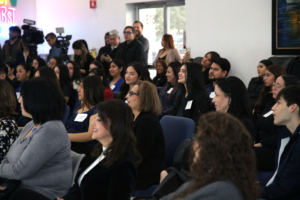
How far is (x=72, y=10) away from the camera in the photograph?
28.1ft

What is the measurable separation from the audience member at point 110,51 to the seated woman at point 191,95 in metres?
2.72

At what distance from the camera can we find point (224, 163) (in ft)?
3.65

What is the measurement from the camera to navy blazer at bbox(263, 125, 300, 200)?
188 cm

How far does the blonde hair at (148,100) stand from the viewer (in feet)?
8.51

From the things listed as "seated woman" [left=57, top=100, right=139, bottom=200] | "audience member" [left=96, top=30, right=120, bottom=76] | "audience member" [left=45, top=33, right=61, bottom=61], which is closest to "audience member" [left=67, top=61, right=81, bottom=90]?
"audience member" [left=96, top=30, right=120, bottom=76]

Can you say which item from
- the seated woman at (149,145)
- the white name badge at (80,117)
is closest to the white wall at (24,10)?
the white name badge at (80,117)

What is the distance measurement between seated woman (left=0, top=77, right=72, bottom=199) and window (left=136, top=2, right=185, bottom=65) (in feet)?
18.7

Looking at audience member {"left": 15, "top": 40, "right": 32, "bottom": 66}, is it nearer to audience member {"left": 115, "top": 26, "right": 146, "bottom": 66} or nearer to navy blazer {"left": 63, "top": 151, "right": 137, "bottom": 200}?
audience member {"left": 115, "top": 26, "right": 146, "bottom": 66}

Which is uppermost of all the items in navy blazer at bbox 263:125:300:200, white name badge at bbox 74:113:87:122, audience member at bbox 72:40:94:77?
audience member at bbox 72:40:94:77

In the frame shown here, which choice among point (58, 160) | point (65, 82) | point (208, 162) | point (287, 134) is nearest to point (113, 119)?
point (58, 160)

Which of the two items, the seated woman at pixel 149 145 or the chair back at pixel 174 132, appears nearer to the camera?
the seated woman at pixel 149 145

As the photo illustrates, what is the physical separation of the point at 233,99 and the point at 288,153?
0.67 meters

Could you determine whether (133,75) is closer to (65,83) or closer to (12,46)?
(65,83)

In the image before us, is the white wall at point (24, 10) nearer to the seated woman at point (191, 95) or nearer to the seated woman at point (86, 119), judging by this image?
the seated woman at point (191, 95)
